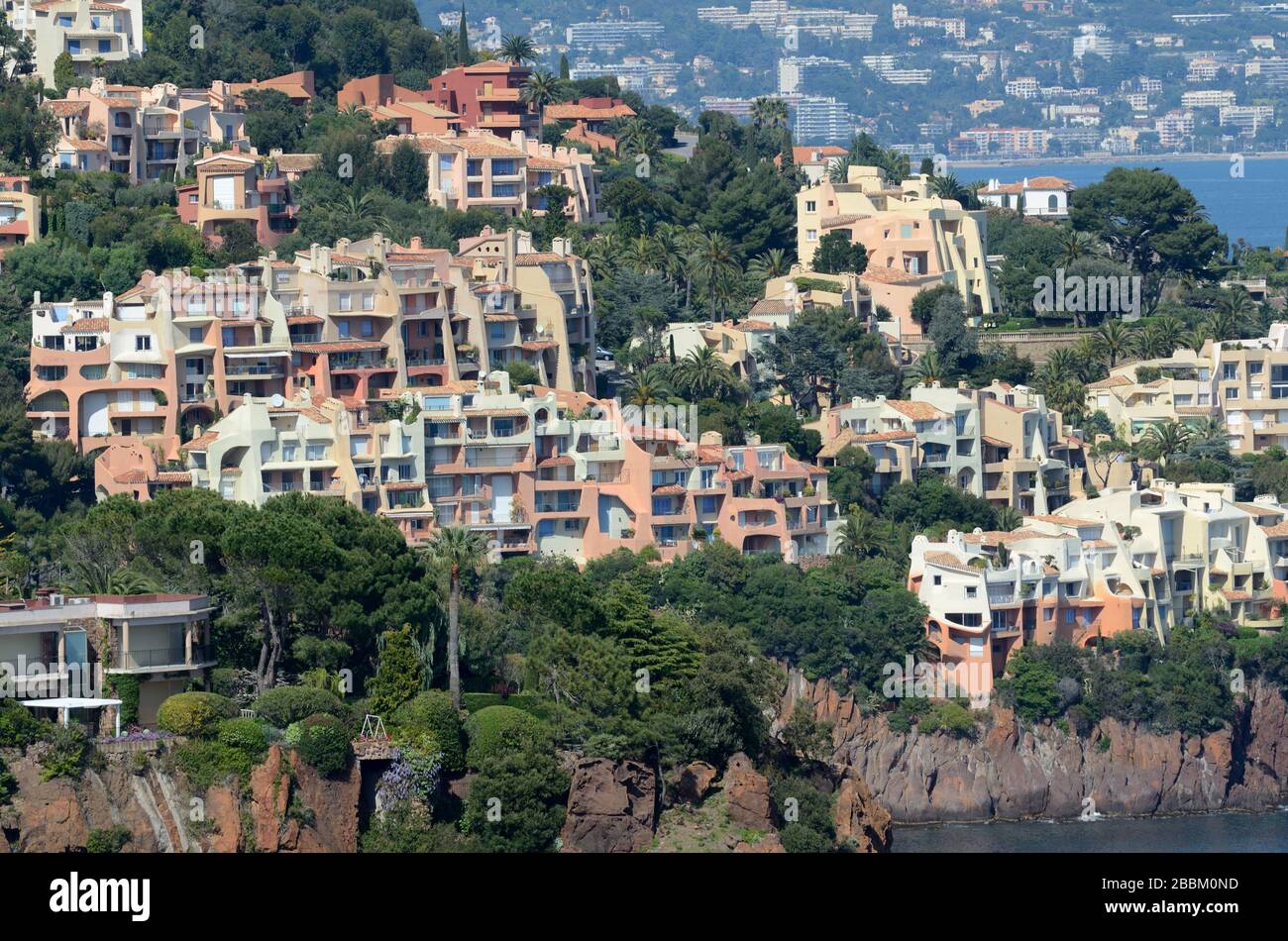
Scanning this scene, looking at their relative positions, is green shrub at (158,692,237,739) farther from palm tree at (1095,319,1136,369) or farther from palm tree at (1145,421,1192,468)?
palm tree at (1095,319,1136,369)

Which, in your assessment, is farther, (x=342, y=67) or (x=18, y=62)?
(x=342, y=67)

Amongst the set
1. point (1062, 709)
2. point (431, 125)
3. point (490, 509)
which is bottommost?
point (1062, 709)

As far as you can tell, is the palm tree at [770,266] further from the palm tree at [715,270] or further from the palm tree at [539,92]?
the palm tree at [539,92]

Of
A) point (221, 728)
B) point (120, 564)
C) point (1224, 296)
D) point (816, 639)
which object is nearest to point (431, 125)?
point (1224, 296)

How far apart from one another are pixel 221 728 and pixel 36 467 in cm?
2642

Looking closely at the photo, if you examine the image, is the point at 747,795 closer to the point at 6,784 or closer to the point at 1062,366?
the point at 6,784

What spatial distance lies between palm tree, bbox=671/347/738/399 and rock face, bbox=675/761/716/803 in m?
32.0

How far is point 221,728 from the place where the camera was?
1903 inches

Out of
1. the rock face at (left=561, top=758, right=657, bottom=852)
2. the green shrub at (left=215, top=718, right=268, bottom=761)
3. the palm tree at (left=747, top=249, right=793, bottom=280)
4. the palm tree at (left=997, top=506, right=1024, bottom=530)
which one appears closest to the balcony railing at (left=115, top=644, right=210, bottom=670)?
the green shrub at (left=215, top=718, right=268, bottom=761)

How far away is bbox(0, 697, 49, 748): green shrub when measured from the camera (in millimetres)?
46125

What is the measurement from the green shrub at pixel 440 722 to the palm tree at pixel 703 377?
34189 millimetres

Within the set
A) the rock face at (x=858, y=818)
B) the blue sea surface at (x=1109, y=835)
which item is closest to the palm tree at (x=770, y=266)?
the blue sea surface at (x=1109, y=835)
